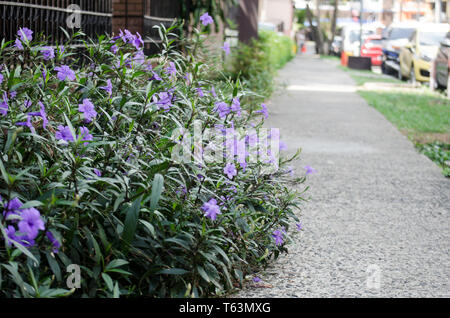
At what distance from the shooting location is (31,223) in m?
2.63

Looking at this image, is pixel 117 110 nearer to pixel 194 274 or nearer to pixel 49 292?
pixel 194 274

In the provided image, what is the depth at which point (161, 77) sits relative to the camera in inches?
170

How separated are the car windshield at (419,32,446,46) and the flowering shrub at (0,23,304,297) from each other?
18319 millimetres

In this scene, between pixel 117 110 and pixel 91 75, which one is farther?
pixel 91 75

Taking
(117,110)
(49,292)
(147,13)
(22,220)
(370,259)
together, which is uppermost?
(147,13)

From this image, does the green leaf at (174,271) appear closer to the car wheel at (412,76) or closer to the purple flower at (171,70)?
the purple flower at (171,70)

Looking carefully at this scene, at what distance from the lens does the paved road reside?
3801mm

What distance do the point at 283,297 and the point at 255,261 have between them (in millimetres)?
352

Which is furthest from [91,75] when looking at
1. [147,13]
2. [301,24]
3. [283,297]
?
[301,24]

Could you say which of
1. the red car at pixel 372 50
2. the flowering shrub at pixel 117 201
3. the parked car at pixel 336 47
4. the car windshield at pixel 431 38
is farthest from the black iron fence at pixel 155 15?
the parked car at pixel 336 47

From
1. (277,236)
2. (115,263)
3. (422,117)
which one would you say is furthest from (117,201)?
(422,117)

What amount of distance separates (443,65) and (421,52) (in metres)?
3.62

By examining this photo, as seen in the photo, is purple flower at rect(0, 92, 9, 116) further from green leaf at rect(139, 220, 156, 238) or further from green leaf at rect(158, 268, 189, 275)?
green leaf at rect(158, 268, 189, 275)
